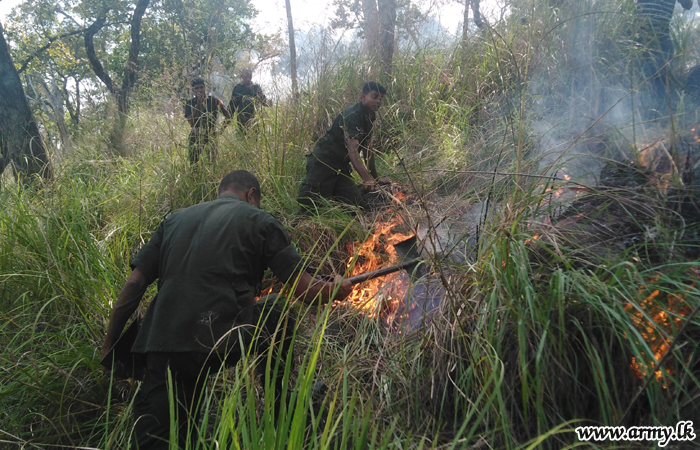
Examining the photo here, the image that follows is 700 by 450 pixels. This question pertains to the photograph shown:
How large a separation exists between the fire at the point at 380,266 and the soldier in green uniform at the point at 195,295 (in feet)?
1.68

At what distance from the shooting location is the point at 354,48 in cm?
591

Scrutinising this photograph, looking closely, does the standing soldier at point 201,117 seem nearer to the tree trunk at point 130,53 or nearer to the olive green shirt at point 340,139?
the olive green shirt at point 340,139

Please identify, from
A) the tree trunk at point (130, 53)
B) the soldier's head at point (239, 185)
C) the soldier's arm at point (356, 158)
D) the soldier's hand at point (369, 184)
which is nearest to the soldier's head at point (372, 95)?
the soldier's arm at point (356, 158)

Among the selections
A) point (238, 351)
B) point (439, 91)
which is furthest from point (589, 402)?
point (439, 91)

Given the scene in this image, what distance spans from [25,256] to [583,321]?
3351 mm

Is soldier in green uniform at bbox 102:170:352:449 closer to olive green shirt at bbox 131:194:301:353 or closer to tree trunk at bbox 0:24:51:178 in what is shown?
olive green shirt at bbox 131:194:301:353

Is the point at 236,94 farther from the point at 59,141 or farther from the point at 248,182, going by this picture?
the point at 248,182

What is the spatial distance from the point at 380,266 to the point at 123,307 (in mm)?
1788

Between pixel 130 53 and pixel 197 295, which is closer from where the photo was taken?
pixel 197 295

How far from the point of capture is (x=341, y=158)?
4.14 metres

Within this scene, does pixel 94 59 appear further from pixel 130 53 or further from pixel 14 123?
pixel 14 123
